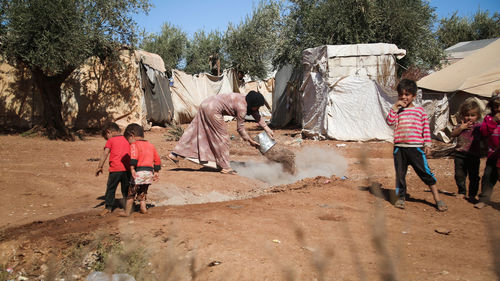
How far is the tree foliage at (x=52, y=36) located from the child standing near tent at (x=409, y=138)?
27.6 feet

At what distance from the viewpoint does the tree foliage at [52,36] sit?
9250 millimetres

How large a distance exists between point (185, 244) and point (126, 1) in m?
10.2

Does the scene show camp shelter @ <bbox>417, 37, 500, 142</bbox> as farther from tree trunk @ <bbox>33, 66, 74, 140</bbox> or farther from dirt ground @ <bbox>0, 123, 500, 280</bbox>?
tree trunk @ <bbox>33, 66, 74, 140</bbox>

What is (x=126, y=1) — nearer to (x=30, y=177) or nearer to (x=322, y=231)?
(x=30, y=177)

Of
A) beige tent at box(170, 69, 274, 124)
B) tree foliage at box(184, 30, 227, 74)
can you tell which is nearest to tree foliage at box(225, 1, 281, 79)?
tree foliage at box(184, 30, 227, 74)

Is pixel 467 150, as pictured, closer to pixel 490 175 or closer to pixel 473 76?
pixel 490 175

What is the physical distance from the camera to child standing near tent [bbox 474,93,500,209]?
4.13 metres

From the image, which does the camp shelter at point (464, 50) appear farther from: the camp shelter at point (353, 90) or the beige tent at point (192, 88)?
the beige tent at point (192, 88)

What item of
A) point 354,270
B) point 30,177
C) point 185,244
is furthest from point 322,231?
point 30,177

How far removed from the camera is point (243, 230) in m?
3.24

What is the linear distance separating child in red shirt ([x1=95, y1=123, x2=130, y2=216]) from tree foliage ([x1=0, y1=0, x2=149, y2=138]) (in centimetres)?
648

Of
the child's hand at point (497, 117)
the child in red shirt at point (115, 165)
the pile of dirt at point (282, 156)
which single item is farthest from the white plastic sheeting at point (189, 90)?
the child's hand at point (497, 117)

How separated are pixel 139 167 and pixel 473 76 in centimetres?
969

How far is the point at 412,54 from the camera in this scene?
14.4 m
